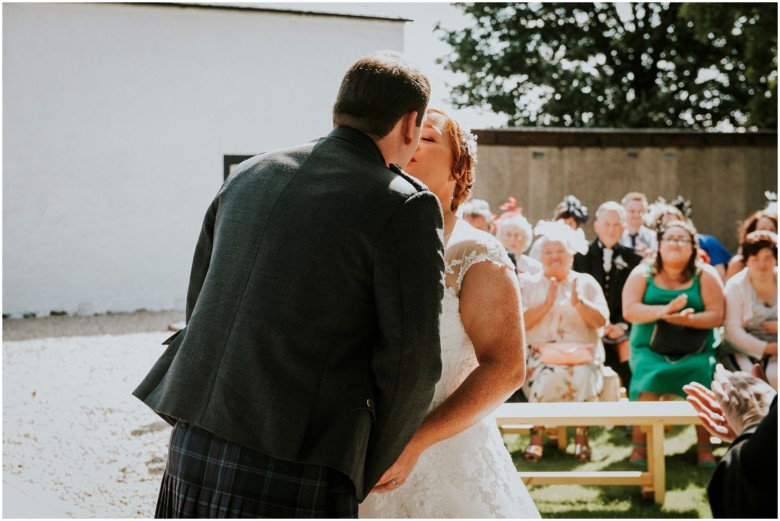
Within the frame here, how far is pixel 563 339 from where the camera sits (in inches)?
244

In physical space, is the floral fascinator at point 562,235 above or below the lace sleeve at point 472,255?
below

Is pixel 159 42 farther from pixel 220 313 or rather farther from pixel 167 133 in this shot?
pixel 220 313

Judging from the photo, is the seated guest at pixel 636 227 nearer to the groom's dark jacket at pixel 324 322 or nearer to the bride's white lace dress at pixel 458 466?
the bride's white lace dress at pixel 458 466

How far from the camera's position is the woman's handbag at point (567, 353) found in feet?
19.9

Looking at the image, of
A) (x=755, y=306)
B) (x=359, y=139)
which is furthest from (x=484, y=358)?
(x=755, y=306)

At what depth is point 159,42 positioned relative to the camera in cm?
1530

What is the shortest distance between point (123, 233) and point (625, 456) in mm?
11600

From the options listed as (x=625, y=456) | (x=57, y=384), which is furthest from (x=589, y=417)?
(x=57, y=384)

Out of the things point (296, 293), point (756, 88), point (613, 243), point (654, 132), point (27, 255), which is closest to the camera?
point (296, 293)

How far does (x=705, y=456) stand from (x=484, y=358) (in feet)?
15.2

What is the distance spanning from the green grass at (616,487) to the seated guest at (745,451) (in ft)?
11.1

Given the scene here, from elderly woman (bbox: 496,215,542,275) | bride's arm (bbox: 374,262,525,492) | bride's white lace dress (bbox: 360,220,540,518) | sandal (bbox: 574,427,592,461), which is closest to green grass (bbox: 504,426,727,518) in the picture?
sandal (bbox: 574,427,592,461)

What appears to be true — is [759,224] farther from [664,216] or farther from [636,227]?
[636,227]

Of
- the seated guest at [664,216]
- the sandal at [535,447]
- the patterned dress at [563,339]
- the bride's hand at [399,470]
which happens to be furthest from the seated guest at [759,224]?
the bride's hand at [399,470]
